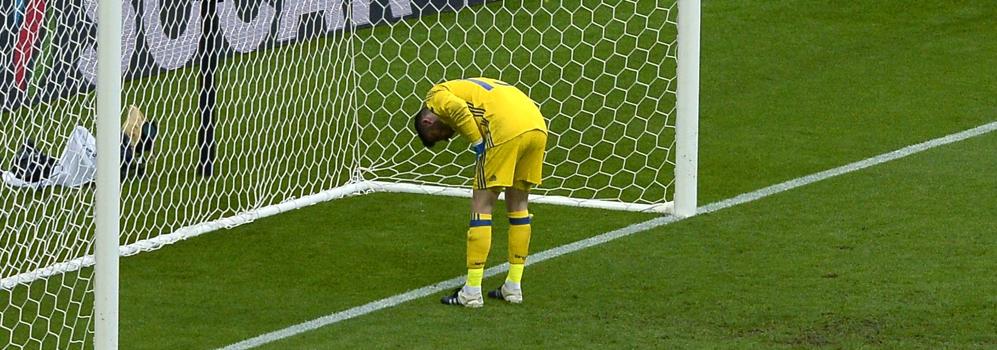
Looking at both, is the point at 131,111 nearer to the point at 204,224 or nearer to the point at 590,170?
the point at 204,224

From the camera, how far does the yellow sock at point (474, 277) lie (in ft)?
25.3

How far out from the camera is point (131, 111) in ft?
32.3

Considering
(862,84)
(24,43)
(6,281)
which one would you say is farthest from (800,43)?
(6,281)

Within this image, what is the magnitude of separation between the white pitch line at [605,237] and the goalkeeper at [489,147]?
0.31m

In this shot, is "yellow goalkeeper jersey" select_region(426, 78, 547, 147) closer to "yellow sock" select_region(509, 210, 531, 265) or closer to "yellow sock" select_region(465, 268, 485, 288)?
"yellow sock" select_region(509, 210, 531, 265)

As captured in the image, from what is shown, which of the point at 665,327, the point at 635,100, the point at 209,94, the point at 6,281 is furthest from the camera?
the point at 635,100

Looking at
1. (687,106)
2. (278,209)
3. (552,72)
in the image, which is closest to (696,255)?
(687,106)

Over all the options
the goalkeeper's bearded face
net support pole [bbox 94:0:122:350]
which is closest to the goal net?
net support pole [bbox 94:0:122:350]

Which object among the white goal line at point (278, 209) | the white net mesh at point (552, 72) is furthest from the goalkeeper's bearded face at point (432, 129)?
the white net mesh at point (552, 72)

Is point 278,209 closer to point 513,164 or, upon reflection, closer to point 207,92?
point 207,92

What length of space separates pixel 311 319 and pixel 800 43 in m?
7.50

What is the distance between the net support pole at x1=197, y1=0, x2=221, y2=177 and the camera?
10141 mm

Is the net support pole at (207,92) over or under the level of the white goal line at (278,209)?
over

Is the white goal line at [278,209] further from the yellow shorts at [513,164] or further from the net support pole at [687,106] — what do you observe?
the yellow shorts at [513,164]
